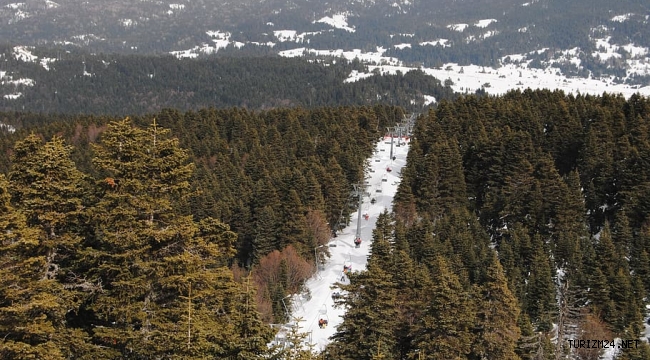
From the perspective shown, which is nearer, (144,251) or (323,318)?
(144,251)

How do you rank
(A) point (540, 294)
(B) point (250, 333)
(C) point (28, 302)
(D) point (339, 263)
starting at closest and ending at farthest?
(C) point (28, 302) < (B) point (250, 333) < (A) point (540, 294) < (D) point (339, 263)

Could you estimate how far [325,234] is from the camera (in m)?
75.6

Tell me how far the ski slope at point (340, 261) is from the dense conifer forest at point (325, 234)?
3.40 metres

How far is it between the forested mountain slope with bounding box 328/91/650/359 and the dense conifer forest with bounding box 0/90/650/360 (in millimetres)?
230

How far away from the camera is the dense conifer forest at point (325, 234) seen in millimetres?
19016

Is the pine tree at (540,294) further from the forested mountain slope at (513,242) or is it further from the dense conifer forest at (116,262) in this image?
the dense conifer forest at (116,262)

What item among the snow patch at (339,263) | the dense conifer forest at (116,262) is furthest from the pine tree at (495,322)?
the dense conifer forest at (116,262)

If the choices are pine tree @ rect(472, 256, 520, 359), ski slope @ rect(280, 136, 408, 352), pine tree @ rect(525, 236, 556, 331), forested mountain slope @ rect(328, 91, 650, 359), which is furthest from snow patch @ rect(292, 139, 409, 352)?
pine tree @ rect(525, 236, 556, 331)

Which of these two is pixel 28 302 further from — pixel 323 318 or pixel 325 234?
pixel 325 234

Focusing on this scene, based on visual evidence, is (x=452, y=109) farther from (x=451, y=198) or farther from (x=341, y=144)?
(x=451, y=198)

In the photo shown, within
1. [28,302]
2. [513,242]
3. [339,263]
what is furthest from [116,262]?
[339,263]

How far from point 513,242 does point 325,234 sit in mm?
26198

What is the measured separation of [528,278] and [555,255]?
744 cm

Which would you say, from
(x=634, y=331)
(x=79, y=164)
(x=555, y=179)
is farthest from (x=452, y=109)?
(x=79, y=164)
